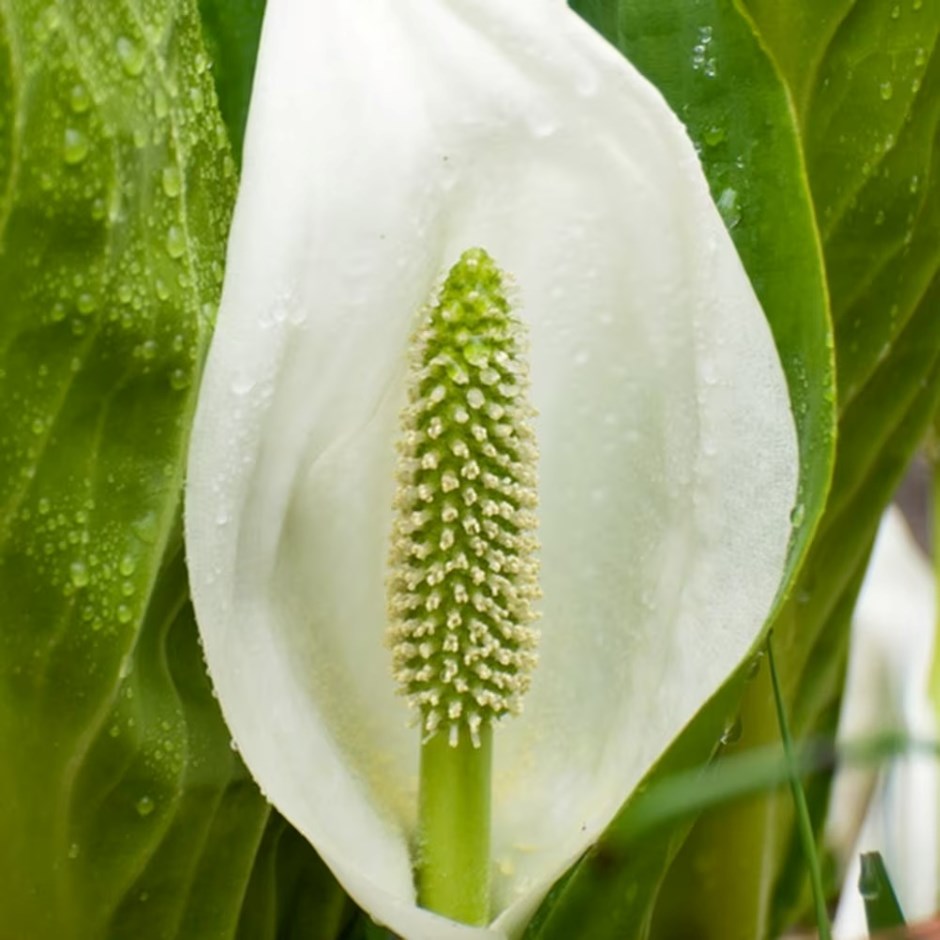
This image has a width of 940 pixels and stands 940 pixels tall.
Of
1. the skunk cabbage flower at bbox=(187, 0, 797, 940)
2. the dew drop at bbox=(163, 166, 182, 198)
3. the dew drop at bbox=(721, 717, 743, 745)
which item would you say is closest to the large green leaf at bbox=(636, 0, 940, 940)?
the dew drop at bbox=(721, 717, 743, 745)

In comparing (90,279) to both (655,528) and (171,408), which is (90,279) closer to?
(171,408)

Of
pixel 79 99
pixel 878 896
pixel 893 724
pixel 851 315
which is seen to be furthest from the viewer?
pixel 893 724

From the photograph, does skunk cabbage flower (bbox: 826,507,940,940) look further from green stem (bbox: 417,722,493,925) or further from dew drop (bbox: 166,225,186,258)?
dew drop (bbox: 166,225,186,258)

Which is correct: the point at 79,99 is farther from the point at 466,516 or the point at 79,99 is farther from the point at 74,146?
the point at 466,516

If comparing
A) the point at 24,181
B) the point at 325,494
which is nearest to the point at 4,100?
the point at 24,181

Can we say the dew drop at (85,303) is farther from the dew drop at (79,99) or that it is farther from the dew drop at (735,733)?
the dew drop at (735,733)

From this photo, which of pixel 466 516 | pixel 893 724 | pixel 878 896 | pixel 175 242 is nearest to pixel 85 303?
pixel 175 242
